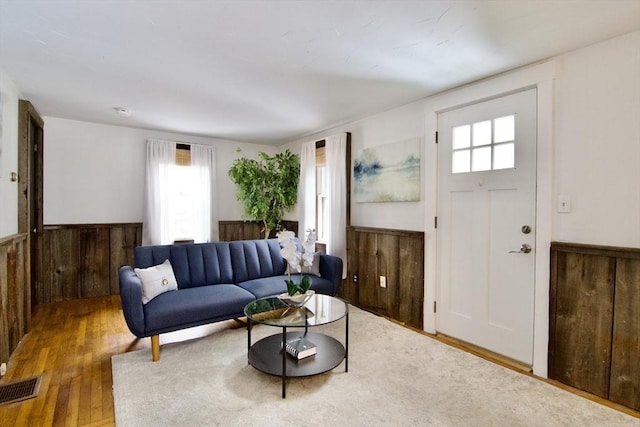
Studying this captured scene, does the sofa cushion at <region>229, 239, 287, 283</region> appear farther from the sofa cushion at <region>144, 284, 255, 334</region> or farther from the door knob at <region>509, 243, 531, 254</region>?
the door knob at <region>509, 243, 531, 254</region>

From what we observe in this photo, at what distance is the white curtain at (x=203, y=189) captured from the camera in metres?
4.81

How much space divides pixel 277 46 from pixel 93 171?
3467mm

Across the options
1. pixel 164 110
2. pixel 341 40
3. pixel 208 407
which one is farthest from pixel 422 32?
pixel 164 110

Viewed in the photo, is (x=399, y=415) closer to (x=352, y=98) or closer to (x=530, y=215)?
(x=530, y=215)

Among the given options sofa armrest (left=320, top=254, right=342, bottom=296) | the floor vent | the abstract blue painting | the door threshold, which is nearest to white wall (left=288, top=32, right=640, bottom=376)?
the door threshold

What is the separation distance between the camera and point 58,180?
4.01m

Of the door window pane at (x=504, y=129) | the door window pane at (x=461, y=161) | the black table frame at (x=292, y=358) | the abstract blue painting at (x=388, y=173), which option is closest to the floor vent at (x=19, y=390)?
the black table frame at (x=292, y=358)

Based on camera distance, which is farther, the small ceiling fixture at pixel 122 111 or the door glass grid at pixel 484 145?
the small ceiling fixture at pixel 122 111

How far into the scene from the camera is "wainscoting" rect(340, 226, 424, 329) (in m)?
3.20

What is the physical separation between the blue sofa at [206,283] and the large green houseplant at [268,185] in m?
1.12

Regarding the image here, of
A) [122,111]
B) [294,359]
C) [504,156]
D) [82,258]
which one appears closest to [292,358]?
[294,359]

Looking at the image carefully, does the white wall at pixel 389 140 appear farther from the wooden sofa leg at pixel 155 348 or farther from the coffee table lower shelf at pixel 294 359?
the wooden sofa leg at pixel 155 348

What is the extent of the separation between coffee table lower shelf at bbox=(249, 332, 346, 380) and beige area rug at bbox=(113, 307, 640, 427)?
10 centimetres

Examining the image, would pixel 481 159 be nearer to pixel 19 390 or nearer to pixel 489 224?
pixel 489 224
